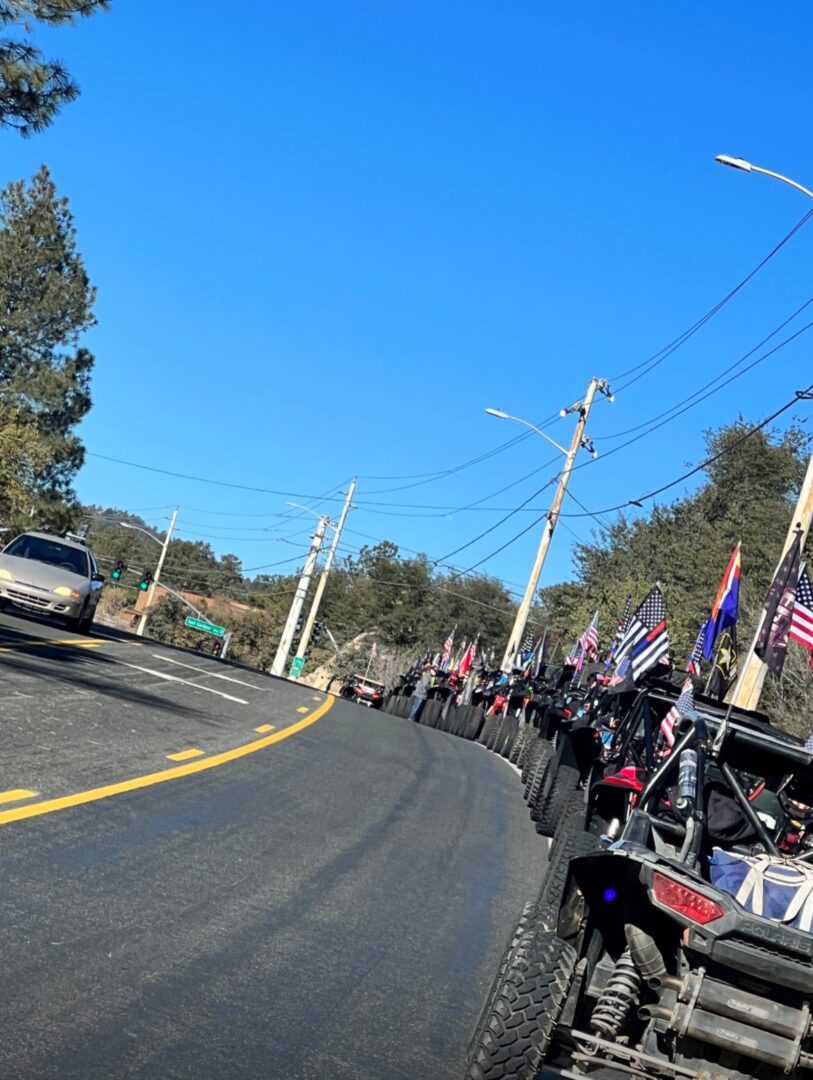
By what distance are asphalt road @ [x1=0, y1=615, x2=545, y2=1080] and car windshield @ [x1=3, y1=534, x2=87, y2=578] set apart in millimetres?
9363

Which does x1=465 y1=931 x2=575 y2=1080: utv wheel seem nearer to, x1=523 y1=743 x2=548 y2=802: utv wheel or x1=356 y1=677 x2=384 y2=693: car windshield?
x1=523 y1=743 x2=548 y2=802: utv wheel

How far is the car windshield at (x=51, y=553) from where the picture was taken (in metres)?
26.4

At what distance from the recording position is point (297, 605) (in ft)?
245

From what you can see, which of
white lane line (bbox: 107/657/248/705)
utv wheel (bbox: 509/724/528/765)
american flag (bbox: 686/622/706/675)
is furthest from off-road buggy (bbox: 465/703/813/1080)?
utv wheel (bbox: 509/724/528/765)

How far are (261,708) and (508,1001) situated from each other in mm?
16964

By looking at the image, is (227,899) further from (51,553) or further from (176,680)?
(51,553)

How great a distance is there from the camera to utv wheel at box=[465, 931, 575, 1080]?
16.8 ft

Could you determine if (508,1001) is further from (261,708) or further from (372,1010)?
(261,708)

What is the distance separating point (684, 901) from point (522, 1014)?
2.25 feet

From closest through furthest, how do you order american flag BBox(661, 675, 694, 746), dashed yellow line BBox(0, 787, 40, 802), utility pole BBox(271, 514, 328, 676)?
american flag BBox(661, 675, 694, 746) → dashed yellow line BBox(0, 787, 40, 802) → utility pole BBox(271, 514, 328, 676)

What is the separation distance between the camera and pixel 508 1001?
523cm

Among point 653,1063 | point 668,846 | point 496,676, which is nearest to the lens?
point 653,1063

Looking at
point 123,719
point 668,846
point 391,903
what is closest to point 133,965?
point 668,846

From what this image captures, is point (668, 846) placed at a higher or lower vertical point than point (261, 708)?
higher
